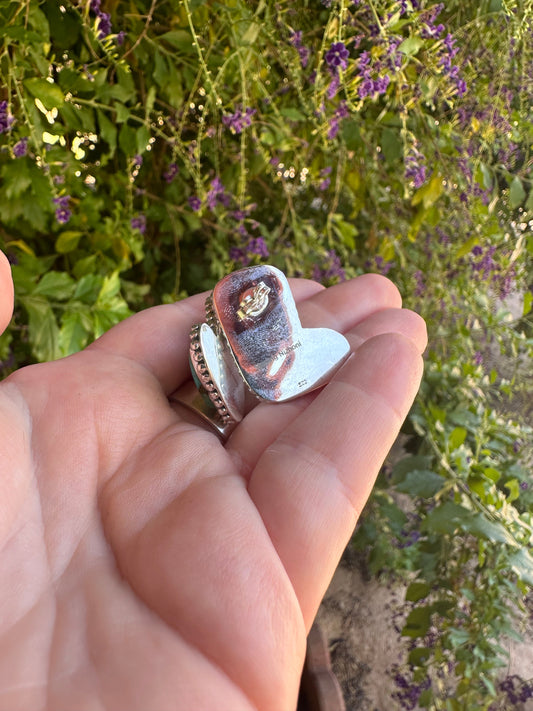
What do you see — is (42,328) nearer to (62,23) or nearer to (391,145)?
(62,23)

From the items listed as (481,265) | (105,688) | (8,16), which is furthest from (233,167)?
(105,688)

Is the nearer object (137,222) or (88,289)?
(88,289)

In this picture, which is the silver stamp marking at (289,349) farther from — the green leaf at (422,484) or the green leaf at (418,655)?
the green leaf at (418,655)

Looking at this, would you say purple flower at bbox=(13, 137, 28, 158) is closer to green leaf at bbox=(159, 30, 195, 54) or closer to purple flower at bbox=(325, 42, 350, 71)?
green leaf at bbox=(159, 30, 195, 54)

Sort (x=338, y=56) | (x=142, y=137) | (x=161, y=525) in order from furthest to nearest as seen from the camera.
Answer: (x=142, y=137), (x=338, y=56), (x=161, y=525)

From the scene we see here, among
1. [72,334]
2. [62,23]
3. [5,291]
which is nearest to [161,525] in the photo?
[5,291]

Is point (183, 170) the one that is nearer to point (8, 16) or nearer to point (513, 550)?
point (8, 16)

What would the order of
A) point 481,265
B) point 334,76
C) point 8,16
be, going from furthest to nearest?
point 481,265, point 334,76, point 8,16

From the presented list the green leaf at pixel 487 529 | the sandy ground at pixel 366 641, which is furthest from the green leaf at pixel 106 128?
the sandy ground at pixel 366 641
